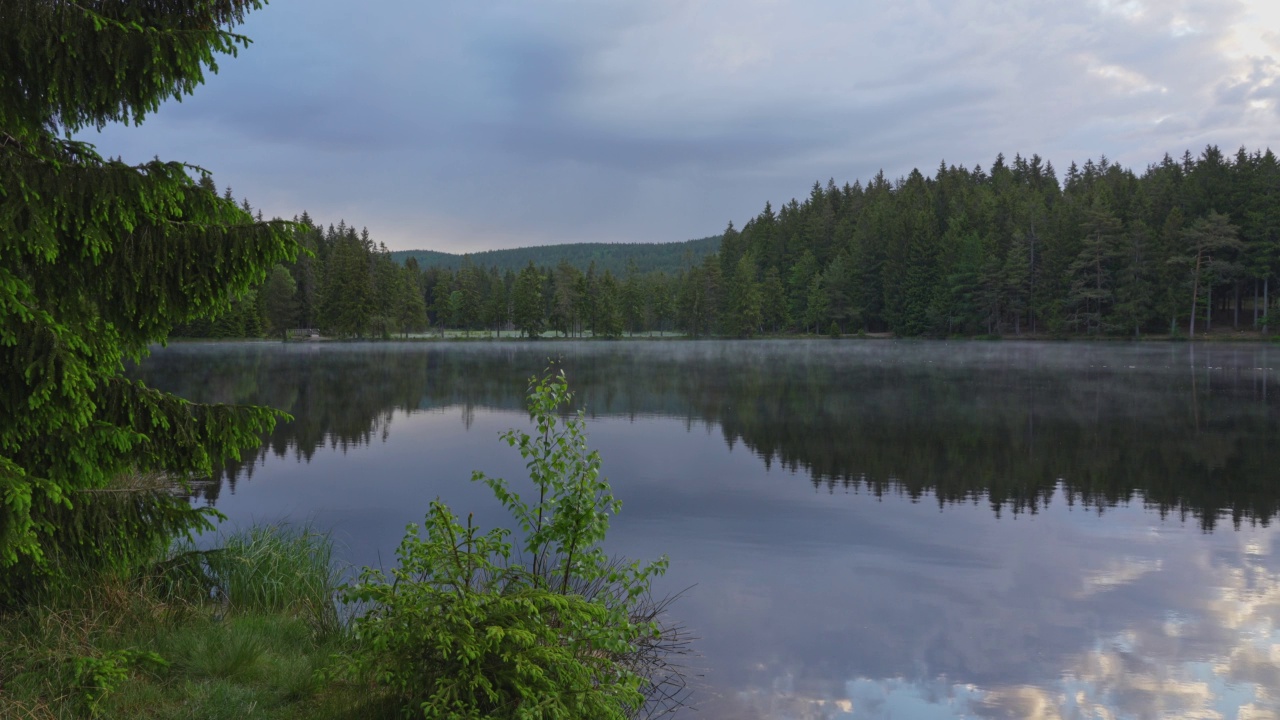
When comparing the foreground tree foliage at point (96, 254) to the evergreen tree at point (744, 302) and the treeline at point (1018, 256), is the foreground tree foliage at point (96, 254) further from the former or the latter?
the evergreen tree at point (744, 302)

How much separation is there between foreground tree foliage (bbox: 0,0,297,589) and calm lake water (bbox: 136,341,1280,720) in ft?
15.3

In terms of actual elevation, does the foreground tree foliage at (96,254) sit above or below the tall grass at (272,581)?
above

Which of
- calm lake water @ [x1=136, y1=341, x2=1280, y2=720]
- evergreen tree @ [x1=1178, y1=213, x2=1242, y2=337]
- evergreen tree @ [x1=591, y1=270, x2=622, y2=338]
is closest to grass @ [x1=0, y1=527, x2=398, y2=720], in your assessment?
calm lake water @ [x1=136, y1=341, x2=1280, y2=720]

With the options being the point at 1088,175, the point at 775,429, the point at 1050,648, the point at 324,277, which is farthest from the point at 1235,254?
the point at 324,277

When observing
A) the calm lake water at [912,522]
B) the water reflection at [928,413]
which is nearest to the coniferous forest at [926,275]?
the water reflection at [928,413]

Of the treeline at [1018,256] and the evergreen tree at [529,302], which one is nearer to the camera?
the treeline at [1018,256]

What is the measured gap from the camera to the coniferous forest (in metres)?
77.3

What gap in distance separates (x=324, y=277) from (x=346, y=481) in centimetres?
9723

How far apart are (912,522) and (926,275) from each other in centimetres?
9218

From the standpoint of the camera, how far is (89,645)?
5098mm

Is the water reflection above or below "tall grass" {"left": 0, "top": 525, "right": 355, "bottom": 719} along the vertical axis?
below

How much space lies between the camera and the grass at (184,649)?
4500mm

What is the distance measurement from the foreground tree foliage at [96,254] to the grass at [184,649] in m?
0.55

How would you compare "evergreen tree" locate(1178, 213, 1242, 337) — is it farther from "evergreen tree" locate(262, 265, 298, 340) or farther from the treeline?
"evergreen tree" locate(262, 265, 298, 340)
